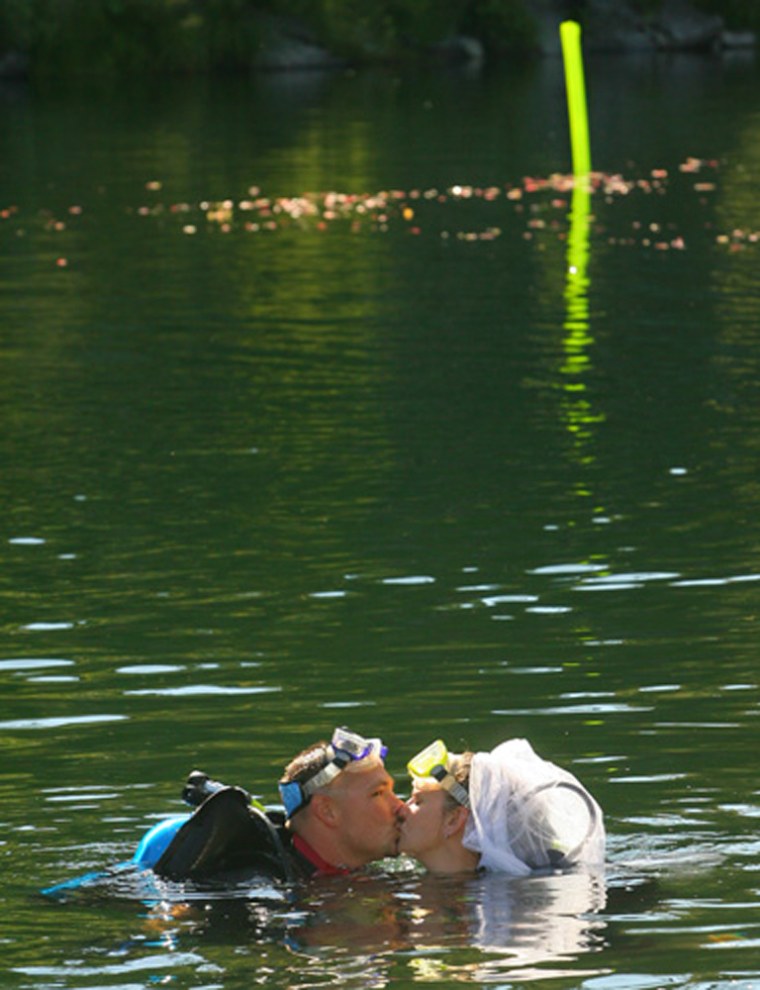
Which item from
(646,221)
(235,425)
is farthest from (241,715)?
(646,221)

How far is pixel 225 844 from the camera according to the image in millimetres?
9102

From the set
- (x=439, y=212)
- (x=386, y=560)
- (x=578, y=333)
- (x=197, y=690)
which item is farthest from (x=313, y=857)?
(x=439, y=212)

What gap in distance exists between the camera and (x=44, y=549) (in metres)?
16.3

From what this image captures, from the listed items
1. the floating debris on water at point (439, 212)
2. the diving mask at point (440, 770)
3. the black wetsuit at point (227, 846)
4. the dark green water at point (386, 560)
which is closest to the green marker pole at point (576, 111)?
the floating debris on water at point (439, 212)

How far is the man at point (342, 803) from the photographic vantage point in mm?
9281

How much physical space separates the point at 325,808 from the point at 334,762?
0.57 feet

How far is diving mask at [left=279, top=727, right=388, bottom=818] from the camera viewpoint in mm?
9258

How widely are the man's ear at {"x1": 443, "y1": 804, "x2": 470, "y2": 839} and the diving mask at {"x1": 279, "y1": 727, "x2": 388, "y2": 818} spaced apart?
310 millimetres

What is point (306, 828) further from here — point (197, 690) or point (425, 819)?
point (197, 690)

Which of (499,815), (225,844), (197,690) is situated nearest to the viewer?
(225,844)

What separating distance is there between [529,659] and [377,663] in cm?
73

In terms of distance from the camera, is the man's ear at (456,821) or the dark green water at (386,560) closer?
the dark green water at (386,560)

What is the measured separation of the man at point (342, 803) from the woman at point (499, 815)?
0.27 ft

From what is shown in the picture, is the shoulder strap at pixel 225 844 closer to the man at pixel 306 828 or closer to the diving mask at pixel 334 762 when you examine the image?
the man at pixel 306 828
